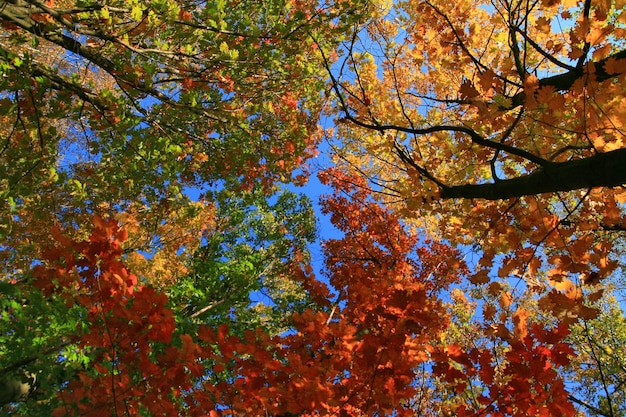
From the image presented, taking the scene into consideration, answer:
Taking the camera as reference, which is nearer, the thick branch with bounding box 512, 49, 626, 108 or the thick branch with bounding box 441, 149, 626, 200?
the thick branch with bounding box 441, 149, 626, 200

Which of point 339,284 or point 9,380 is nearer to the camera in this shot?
point 9,380

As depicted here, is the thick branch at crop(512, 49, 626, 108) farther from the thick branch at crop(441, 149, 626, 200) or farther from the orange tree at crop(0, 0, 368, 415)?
the orange tree at crop(0, 0, 368, 415)

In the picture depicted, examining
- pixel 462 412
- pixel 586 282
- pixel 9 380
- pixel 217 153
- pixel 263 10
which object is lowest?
pixel 9 380

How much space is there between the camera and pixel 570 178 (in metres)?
2.05

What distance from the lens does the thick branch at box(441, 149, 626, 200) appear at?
6.02 feet

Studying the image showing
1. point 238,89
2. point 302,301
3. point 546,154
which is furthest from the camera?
point 302,301

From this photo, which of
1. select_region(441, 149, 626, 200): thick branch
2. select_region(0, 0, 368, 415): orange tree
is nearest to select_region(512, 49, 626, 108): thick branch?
select_region(441, 149, 626, 200): thick branch

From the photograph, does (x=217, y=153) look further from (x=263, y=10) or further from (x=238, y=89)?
(x=263, y=10)

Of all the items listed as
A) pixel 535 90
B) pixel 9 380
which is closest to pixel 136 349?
pixel 9 380

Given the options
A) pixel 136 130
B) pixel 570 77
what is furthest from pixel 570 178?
pixel 136 130

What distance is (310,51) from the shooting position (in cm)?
640

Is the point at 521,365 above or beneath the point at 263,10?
beneath

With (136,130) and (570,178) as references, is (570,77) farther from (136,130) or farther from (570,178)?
(136,130)

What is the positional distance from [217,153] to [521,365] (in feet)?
16.6
